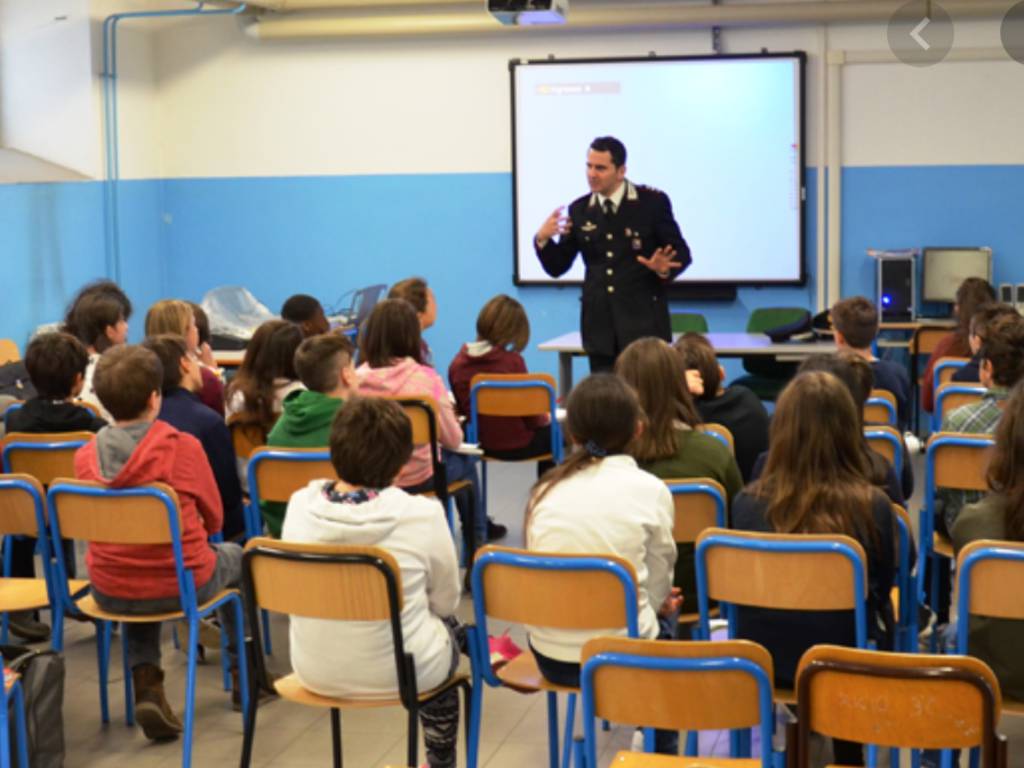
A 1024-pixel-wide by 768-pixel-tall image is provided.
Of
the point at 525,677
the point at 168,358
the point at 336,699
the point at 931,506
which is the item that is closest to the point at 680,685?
the point at 525,677

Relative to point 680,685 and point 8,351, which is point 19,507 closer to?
point 680,685

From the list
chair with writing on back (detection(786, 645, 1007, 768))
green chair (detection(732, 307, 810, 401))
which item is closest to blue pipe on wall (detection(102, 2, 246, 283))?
green chair (detection(732, 307, 810, 401))

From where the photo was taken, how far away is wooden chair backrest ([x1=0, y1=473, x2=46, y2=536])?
13.2ft

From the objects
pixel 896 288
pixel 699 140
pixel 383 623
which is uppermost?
pixel 699 140

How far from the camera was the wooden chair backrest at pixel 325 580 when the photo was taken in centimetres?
310

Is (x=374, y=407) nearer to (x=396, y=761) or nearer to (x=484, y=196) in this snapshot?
(x=396, y=761)

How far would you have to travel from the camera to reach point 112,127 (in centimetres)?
986

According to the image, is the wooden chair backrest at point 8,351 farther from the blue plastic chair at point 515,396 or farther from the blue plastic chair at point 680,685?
the blue plastic chair at point 680,685

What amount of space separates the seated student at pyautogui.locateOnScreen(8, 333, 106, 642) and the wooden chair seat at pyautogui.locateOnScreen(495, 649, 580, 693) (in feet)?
6.34

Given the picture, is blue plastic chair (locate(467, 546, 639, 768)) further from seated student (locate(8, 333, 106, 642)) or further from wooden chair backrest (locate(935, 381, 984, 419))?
wooden chair backrest (locate(935, 381, 984, 419))

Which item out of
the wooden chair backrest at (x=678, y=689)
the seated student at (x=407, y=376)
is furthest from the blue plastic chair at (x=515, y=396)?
the wooden chair backrest at (x=678, y=689)

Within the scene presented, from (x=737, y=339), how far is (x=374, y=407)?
16.5 ft

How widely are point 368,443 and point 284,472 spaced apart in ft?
4.18

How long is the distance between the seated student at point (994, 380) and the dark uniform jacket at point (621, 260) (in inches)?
86.9
